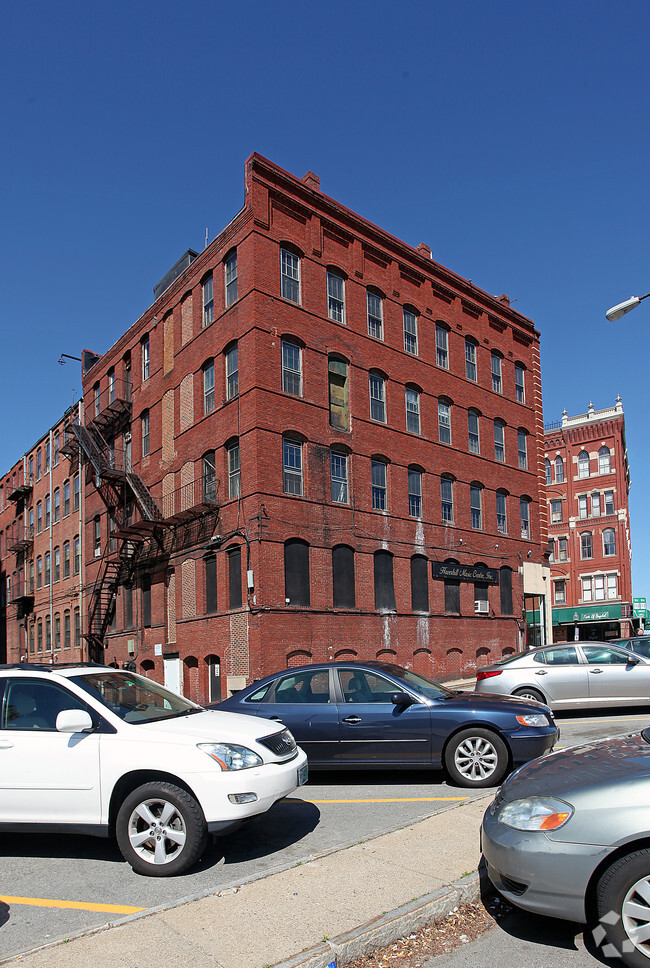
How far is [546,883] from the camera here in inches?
165

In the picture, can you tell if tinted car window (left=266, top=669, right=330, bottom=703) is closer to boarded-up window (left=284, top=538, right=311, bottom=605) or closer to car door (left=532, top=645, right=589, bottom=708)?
car door (left=532, top=645, right=589, bottom=708)

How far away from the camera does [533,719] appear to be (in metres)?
8.58

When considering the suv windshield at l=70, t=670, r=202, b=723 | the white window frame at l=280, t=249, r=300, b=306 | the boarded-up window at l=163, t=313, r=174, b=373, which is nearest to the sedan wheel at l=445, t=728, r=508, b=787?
the suv windshield at l=70, t=670, r=202, b=723

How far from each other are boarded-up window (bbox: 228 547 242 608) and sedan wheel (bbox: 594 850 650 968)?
1911 cm

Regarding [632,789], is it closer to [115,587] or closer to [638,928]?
[638,928]

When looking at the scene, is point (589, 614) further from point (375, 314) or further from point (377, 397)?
point (375, 314)

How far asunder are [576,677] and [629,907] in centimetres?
1006

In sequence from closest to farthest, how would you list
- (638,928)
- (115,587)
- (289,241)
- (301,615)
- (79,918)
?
1. (638,928)
2. (79,918)
3. (301,615)
4. (289,241)
5. (115,587)

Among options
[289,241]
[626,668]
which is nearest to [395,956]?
[626,668]

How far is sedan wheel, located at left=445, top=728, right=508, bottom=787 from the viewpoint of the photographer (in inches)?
333

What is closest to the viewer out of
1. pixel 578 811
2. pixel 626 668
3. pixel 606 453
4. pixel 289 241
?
pixel 578 811

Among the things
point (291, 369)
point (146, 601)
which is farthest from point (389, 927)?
point (146, 601)

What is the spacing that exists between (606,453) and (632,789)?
173 ft

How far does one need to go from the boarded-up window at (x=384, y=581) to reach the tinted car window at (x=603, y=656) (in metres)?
12.2
